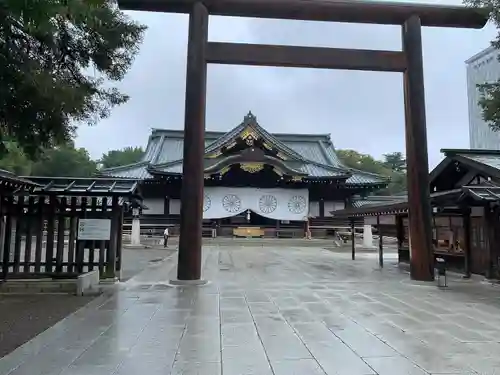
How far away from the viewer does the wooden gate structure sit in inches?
335

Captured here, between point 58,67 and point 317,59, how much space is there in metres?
5.51

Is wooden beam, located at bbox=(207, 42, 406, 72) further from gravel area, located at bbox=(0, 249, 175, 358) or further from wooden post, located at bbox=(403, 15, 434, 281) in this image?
gravel area, located at bbox=(0, 249, 175, 358)

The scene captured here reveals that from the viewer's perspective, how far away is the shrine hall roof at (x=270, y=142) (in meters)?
28.9

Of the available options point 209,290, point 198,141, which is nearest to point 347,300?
point 209,290

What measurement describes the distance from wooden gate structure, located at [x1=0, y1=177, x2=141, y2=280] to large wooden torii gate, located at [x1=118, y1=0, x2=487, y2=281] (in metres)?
1.52

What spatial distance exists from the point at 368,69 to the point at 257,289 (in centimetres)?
558

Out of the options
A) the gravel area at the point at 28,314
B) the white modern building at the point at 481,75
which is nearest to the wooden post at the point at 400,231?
the white modern building at the point at 481,75

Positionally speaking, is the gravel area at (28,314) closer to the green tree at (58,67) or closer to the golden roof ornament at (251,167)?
the green tree at (58,67)

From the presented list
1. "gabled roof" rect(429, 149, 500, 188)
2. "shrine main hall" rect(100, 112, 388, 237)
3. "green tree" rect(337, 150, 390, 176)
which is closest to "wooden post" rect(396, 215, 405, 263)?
"gabled roof" rect(429, 149, 500, 188)

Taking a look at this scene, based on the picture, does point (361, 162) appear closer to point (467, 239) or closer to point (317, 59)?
point (467, 239)

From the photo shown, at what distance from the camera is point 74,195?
336 inches

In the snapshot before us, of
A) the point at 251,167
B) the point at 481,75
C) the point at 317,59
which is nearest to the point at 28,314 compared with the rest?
the point at 317,59

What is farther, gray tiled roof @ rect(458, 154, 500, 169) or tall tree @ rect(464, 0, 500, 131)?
gray tiled roof @ rect(458, 154, 500, 169)

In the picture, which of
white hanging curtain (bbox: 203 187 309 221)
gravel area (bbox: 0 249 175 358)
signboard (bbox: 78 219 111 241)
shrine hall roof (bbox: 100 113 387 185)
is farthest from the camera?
shrine hall roof (bbox: 100 113 387 185)
